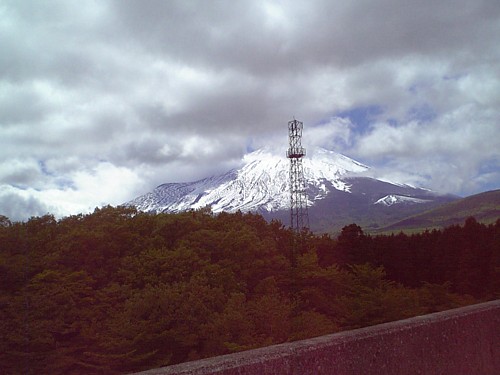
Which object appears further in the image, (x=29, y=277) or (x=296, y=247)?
(x=296, y=247)

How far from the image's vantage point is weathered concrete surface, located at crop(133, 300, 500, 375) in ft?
11.3

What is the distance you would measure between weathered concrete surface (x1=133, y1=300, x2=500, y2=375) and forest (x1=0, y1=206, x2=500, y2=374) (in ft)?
64.7

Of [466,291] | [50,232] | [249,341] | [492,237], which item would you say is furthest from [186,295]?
[492,237]

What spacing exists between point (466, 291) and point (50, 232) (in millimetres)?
45622

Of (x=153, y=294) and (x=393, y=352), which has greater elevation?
(x=393, y=352)

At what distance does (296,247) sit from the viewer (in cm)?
5016

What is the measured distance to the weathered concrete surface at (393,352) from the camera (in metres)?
3.44

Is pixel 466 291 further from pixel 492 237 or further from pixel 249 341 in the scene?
pixel 249 341

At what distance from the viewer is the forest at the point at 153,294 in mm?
25031

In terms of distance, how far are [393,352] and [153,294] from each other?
24399 millimetres

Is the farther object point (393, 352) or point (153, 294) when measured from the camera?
point (153, 294)

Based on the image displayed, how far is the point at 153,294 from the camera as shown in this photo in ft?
89.4

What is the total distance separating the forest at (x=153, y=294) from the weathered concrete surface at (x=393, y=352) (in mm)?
19735

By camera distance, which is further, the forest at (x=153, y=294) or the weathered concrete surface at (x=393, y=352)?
the forest at (x=153, y=294)
